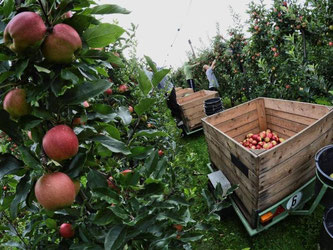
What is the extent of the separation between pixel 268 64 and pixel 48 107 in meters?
4.41

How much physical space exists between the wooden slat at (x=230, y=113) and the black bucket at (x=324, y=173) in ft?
4.44

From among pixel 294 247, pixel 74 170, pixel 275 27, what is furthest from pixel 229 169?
pixel 275 27

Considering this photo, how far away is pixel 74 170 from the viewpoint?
0.57m

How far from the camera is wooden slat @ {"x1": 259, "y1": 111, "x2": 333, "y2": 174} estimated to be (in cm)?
161

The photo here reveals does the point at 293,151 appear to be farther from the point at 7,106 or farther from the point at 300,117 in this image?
the point at 7,106

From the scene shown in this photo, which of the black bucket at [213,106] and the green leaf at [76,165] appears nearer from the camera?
the green leaf at [76,165]

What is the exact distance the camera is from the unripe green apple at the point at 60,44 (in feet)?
1.57

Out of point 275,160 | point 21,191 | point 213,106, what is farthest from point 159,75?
point 213,106

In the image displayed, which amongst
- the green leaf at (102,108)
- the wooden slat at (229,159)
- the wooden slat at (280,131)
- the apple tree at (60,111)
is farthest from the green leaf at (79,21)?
the wooden slat at (280,131)

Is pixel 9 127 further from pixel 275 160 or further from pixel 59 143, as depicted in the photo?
pixel 275 160

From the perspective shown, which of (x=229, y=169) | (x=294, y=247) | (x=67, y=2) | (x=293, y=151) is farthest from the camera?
(x=229, y=169)

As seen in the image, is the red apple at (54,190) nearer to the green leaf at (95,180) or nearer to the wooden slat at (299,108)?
the green leaf at (95,180)

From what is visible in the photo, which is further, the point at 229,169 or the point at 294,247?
the point at 229,169

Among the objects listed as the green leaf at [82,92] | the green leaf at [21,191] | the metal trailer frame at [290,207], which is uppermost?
the green leaf at [82,92]
